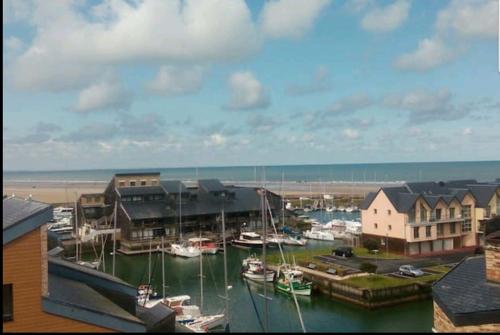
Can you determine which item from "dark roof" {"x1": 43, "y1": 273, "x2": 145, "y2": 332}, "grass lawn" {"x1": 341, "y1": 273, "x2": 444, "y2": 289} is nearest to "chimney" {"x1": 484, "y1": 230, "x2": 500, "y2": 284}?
"dark roof" {"x1": 43, "y1": 273, "x2": 145, "y2": 332}

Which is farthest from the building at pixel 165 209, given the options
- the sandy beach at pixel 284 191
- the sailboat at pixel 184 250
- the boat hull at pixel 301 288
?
the sandy beach at pixel 284 191

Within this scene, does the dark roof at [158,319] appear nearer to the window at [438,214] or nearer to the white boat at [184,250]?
the white boat at [184,250]

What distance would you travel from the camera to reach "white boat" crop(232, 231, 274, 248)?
5334 centimetres

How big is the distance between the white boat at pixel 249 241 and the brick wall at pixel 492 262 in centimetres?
3984

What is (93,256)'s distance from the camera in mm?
50281

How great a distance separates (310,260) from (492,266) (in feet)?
87.8

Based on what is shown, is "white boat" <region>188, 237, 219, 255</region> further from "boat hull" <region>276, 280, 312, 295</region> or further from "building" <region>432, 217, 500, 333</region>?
"building" <region>432, 217, 500, 333</region>

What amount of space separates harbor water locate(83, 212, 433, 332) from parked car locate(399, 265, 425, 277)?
279 centimetres

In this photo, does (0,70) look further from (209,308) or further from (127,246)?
(127,246)

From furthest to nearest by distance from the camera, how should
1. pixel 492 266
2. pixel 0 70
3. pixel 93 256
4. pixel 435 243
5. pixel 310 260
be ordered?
pixel 93 256 → pixel 435 243 → pixel 310 260 → pixel 492 266 → pixel 0 70

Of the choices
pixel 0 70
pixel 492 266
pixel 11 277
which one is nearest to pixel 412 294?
pixel 492 266

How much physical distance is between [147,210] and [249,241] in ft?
38.1

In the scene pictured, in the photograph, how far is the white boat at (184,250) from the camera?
48.6 metres

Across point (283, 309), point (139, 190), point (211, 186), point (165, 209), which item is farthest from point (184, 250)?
point (283, 309)
